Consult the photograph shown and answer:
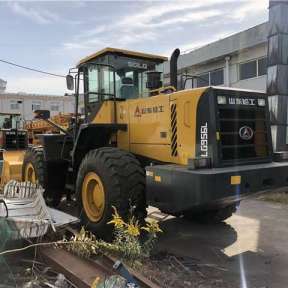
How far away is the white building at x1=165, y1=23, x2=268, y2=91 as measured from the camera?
60.0 ft

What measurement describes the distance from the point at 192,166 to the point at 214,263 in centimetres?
133

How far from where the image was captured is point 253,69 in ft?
62.2

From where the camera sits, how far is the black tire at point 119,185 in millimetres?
6102

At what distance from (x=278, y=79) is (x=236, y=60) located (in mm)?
6285

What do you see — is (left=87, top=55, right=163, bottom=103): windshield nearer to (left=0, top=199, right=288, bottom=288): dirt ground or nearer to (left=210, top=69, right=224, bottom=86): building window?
(left=0, top=199, right=288, bottom=288): dirt ground

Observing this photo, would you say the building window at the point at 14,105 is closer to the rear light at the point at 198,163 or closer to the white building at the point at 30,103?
the white building at the point at 30,103

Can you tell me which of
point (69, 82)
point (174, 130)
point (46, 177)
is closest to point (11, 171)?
point (46, 177)

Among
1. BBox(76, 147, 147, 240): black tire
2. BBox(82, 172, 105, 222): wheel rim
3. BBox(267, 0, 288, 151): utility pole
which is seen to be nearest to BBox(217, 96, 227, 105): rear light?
BBox(76, 147, 147, 240): black tire

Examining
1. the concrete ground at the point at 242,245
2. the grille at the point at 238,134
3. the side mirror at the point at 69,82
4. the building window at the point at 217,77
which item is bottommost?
the concrete ground at the point at 242,245

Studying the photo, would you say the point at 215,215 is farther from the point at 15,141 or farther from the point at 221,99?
the point at 15,141

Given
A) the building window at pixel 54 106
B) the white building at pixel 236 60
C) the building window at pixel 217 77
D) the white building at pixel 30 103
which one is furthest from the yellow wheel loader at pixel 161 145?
the building window at pixel 54 106

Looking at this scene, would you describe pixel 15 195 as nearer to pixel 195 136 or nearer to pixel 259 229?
pixel 195 136

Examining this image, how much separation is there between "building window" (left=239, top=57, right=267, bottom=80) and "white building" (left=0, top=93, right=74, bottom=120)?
132 feet

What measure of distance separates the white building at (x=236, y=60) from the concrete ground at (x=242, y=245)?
976cm
